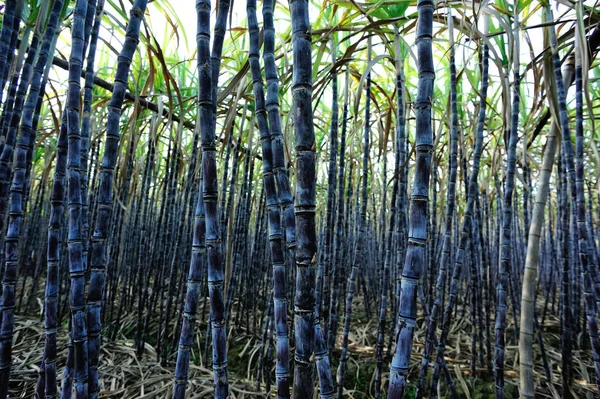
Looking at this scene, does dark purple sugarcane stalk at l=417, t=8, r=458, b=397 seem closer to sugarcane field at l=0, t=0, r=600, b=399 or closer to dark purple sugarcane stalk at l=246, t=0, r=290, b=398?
sugarcane field at l=0, t=0, r=600, b=399

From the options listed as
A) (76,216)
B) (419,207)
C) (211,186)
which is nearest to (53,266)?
(76,216)

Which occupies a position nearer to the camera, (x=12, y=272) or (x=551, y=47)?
(x=12, y=272)

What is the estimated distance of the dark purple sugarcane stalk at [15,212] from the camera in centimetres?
86

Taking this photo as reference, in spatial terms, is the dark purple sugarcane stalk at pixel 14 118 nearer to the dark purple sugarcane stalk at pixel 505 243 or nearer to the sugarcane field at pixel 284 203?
the sugarcane field at pixel 284 203

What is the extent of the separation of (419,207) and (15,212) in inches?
36.6

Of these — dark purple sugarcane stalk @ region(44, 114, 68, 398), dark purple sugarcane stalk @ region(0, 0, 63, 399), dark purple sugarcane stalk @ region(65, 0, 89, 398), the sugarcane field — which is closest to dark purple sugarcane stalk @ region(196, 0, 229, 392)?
the sugarcane field

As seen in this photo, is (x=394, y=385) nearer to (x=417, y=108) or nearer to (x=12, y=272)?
(x=417, y=108)

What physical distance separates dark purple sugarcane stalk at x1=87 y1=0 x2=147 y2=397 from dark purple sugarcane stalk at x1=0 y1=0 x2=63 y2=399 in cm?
36

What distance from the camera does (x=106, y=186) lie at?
0.66m

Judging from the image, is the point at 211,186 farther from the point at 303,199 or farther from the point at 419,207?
the point at 419,207

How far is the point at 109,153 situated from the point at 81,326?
1.06 feet

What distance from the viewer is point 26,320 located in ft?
7.27

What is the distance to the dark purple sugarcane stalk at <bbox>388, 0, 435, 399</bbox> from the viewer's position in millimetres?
537

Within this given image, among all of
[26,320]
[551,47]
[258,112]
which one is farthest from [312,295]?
[26,320]
